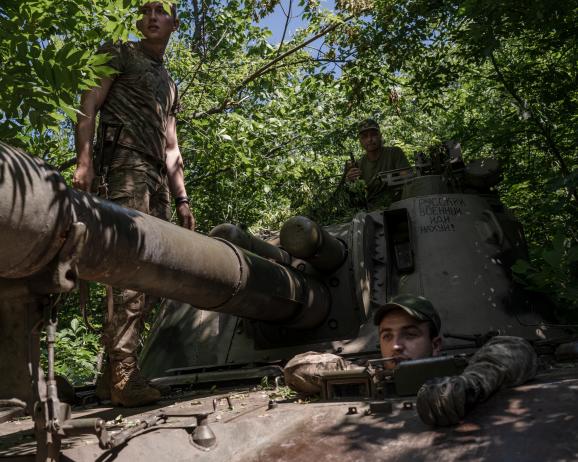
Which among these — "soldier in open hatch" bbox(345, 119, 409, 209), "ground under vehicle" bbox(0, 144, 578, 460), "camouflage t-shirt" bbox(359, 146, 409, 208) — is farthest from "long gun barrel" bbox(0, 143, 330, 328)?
"camouflage t-shirt" bbox(359, 146, 409, 208)

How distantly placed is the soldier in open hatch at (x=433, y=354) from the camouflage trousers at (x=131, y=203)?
1.19 meters

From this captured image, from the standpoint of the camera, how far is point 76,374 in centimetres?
969

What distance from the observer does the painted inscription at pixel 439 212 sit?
549cm

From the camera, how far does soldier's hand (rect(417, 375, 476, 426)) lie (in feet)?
8.96

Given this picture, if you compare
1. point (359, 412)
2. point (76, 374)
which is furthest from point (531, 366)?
point (76, 374)

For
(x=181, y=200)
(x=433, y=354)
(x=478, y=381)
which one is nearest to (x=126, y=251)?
(x=478, y=381)

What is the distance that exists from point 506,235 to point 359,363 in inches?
74.5

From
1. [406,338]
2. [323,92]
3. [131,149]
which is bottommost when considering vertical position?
[406,338]

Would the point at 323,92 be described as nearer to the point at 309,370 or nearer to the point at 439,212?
the point at 439,212

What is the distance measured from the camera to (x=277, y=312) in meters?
4.78

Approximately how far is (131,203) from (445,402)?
2661mm

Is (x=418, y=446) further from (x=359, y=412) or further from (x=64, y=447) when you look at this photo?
(x=64, y=447)

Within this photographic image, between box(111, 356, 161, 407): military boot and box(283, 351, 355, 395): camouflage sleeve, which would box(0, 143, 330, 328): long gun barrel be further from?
box(111, 356, 161, 407): military boot

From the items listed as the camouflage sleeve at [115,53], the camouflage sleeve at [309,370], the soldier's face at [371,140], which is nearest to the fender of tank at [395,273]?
the camouflage sleeve at [309,370]
